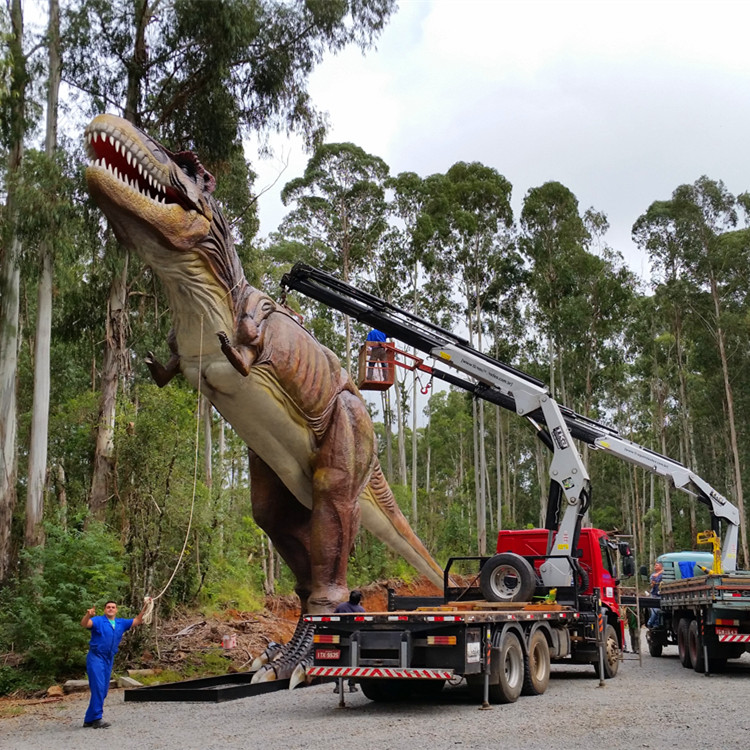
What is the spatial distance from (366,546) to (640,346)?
20.5 m

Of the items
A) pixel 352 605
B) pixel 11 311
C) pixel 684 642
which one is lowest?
pixel 684 642

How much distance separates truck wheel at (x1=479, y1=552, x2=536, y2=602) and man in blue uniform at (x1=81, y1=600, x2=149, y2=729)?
4319 mm

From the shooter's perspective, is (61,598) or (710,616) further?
(710,616)

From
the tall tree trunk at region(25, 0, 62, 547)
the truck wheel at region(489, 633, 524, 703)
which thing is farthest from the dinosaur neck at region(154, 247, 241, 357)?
the tall tree trunk at region(25, 0, 62, 547)

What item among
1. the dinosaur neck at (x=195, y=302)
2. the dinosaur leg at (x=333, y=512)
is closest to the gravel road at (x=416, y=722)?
the dinosaur leg at (x=333, y=512)

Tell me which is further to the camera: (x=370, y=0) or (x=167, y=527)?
(x=370, y=0)

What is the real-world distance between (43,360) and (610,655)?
971cm

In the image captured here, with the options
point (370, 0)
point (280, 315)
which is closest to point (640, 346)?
point (370, 0)

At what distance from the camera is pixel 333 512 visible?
9898 mm

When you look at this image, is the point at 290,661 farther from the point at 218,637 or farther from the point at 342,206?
the point at 342,206

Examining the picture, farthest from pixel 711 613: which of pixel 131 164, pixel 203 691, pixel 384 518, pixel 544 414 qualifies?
pixel 131 164

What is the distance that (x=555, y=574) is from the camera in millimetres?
10914

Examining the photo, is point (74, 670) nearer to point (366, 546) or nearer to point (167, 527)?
point (167, 527)

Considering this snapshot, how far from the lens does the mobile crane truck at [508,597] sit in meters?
7.55
